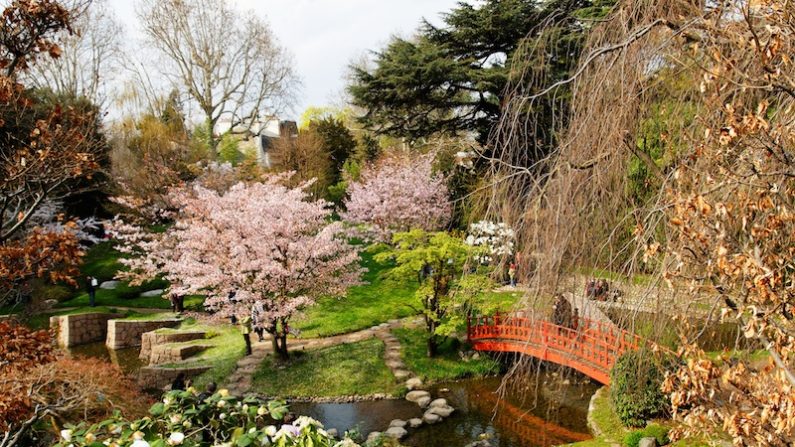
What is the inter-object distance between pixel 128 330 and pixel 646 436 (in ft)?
49.8

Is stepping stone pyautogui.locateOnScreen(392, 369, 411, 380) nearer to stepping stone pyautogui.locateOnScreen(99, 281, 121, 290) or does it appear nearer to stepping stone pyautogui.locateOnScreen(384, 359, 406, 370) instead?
stepping stone pyautogui.locateOnScreen(384, 359, 406, 370)

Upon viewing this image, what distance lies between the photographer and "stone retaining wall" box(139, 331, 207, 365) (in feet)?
52.1

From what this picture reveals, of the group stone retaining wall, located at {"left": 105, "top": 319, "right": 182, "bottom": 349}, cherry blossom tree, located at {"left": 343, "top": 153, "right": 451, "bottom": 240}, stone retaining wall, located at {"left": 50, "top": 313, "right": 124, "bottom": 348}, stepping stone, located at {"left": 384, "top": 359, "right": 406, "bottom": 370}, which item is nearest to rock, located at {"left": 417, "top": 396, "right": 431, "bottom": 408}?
stepping stone, located at {"left": 384, "top": 359, "right": 406, "bottom": 370}

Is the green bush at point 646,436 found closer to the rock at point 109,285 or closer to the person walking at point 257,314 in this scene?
the person walking at point 257,314

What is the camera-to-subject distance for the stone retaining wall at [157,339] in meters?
15.9

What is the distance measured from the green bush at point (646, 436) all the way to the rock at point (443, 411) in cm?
412

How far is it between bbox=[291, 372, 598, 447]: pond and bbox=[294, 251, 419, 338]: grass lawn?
3.25m

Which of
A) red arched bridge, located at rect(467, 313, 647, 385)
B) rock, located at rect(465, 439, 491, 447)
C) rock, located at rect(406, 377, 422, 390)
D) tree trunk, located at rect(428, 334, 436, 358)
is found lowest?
rock, located at rect(465, 439, 491, 447)

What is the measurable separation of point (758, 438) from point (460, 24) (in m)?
16.0

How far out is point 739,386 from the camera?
2992 mm

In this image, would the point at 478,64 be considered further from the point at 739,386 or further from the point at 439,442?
the point at 739,386

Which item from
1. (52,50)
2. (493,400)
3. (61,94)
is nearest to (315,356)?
(493,400)

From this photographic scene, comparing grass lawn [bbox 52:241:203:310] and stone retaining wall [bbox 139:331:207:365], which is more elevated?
grass lawn [bbox 52:241:203:310]

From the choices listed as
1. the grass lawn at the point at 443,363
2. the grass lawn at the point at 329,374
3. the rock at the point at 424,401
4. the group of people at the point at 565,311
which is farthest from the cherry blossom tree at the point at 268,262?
the group of people at the point at 565,311
